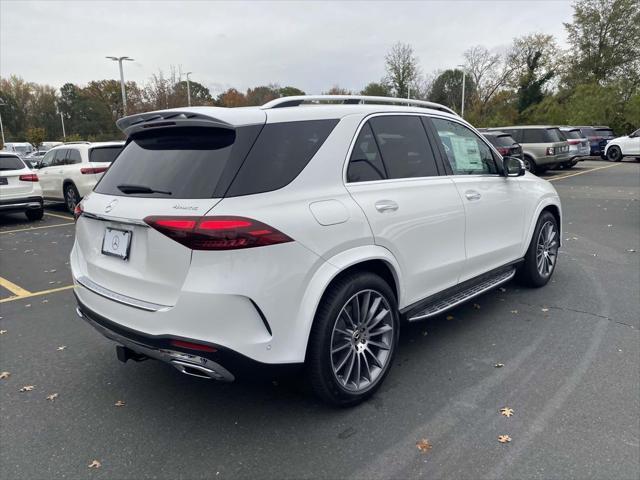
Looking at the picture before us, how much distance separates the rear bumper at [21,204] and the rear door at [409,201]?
9861 mm

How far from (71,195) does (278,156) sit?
1058 cm

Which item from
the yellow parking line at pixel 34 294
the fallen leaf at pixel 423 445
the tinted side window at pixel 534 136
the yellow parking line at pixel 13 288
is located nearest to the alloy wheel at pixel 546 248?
the fallen leaf at pixel 423 445

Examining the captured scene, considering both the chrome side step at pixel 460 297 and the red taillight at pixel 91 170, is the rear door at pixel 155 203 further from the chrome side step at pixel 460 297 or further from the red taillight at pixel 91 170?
the red taillight at pixel 91 170

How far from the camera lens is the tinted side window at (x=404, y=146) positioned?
331cm

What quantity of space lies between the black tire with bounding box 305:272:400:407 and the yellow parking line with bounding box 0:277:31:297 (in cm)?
433

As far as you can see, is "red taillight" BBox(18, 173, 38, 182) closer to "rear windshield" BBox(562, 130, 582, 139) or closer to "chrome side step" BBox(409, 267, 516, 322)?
"chrome side step" BBox(409, 267, 516, 322)

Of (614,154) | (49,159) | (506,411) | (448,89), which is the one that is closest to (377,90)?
(448,89)

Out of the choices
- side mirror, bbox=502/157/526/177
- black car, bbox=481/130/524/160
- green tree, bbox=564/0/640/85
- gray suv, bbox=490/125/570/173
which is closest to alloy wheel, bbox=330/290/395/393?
side mirror, bbox=502/157/526/177

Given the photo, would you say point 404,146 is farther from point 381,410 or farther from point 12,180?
point 12,180

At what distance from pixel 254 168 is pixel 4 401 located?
2.38m

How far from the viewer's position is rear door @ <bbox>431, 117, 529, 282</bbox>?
3.89 m

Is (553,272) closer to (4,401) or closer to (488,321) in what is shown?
(488,321)

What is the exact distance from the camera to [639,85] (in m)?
39.9

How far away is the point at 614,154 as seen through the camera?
82.4 ft
